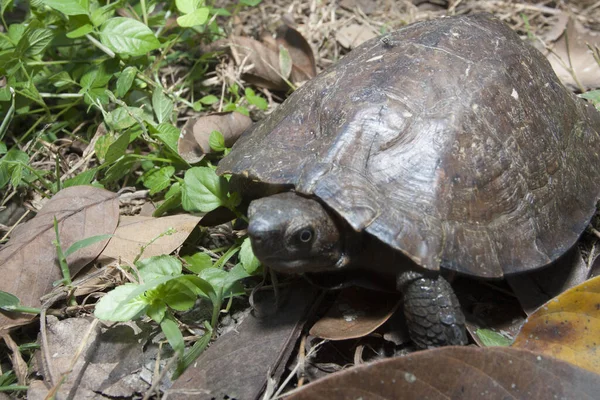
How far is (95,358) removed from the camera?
7.53 feet

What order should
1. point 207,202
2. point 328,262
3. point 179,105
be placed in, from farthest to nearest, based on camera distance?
1. point 179,105
2. point 207,202
3. point 328,262

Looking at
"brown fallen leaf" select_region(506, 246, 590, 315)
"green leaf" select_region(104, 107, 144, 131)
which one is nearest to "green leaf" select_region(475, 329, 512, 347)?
"brown fallen leaf" select_region(506, 246, 590, 315)

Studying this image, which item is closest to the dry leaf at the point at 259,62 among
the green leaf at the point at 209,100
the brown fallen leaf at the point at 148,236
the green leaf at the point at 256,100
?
the green leaf at the point at 256,100

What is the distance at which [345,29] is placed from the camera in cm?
426

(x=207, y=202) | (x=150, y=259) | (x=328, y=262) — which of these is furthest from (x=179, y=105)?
(x=328, y=262)

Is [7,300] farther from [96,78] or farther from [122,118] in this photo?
[96,78]

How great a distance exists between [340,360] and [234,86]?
2.03 metres

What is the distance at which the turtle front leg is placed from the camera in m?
2.15

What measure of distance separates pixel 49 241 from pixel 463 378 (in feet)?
6.36

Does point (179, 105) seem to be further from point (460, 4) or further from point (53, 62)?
point (460, 4)

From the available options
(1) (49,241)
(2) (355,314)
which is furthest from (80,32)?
(2) (355,314)

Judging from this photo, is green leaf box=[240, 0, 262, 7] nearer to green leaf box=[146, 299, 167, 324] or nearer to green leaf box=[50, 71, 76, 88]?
green leaf box=[50, 71, 76, 88]

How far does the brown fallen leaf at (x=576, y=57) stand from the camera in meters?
3.73

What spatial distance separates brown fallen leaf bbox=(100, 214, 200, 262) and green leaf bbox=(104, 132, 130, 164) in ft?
1.19
